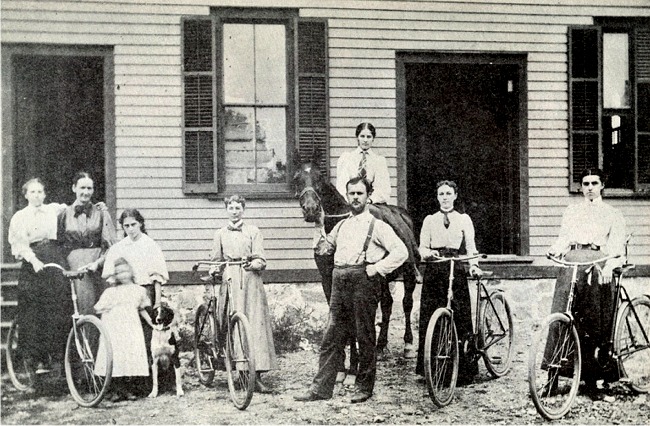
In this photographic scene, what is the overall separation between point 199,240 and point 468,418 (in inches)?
106

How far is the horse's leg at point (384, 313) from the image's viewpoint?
17.9 feet

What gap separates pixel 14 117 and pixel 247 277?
7.65ft

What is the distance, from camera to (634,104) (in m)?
5.99

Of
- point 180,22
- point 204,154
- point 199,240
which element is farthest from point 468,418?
point 180,22

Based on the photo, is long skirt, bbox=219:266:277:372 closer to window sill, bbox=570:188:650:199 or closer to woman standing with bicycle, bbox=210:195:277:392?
woman standing with bicycle, bbox=210:195:277:392

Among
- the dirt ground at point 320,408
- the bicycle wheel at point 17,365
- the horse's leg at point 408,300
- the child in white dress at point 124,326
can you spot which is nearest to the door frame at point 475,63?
the horse's leg at point 408,300

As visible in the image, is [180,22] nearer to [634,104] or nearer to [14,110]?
[14,110]

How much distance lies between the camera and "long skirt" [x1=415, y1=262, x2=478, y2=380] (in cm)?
480

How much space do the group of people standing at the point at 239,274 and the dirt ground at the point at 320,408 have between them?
5.5 inches

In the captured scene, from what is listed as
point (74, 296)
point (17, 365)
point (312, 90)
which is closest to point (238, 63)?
point (312, 90)

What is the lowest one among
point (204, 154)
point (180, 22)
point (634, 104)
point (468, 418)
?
point (468, 418)

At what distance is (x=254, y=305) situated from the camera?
4797 mm

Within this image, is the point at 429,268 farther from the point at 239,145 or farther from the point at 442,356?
the point at 239,145

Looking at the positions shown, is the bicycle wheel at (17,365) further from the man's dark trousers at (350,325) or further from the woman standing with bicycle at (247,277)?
the man's dark trousers at (350,325)
